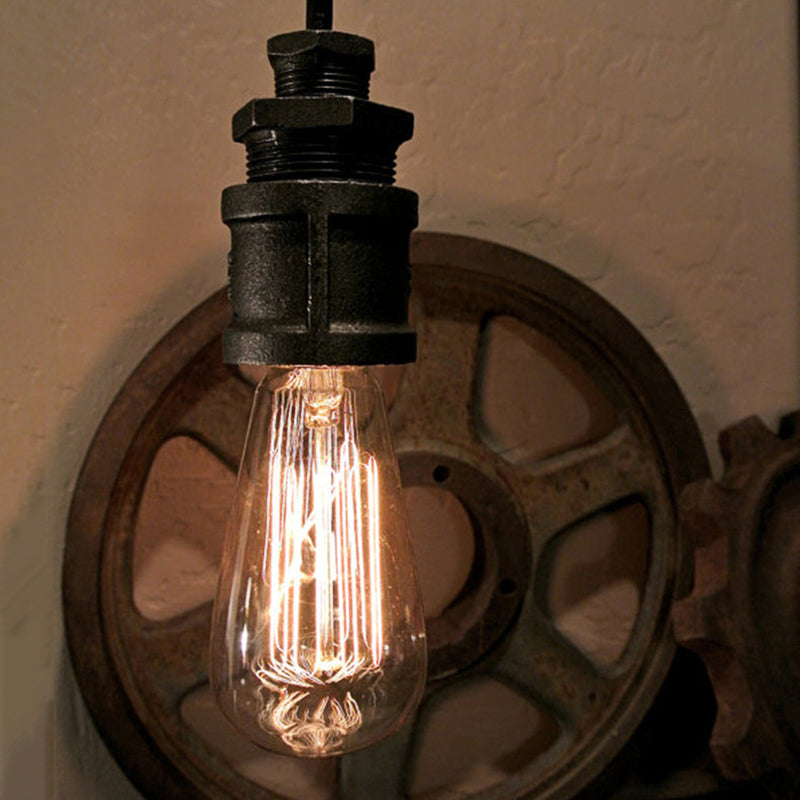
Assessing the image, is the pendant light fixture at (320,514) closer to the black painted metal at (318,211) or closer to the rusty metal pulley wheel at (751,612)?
the black painted metal at (318,211)

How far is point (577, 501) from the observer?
864mm

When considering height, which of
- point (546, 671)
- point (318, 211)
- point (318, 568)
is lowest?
point (546, 671)

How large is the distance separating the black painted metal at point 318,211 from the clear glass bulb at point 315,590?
77 millimetres

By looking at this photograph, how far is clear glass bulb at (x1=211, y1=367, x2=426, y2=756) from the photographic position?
0.64 m

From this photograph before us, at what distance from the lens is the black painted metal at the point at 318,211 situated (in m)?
0.55

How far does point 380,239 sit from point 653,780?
541 mm

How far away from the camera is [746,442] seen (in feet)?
2.76

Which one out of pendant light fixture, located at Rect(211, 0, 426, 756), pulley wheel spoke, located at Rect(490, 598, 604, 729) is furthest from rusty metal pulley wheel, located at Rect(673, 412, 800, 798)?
pendant light fixture, located at Rect(211, 0, 426, 756)

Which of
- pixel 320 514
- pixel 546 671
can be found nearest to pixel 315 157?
pixel 320 514

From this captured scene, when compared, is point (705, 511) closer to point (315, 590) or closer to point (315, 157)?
point (315, 590)

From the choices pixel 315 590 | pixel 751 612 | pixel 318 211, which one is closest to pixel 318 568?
pixel 315 590

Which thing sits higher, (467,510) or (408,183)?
(408,183)

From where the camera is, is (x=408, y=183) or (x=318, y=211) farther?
(x=408, y=183)

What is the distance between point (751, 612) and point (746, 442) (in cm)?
13
